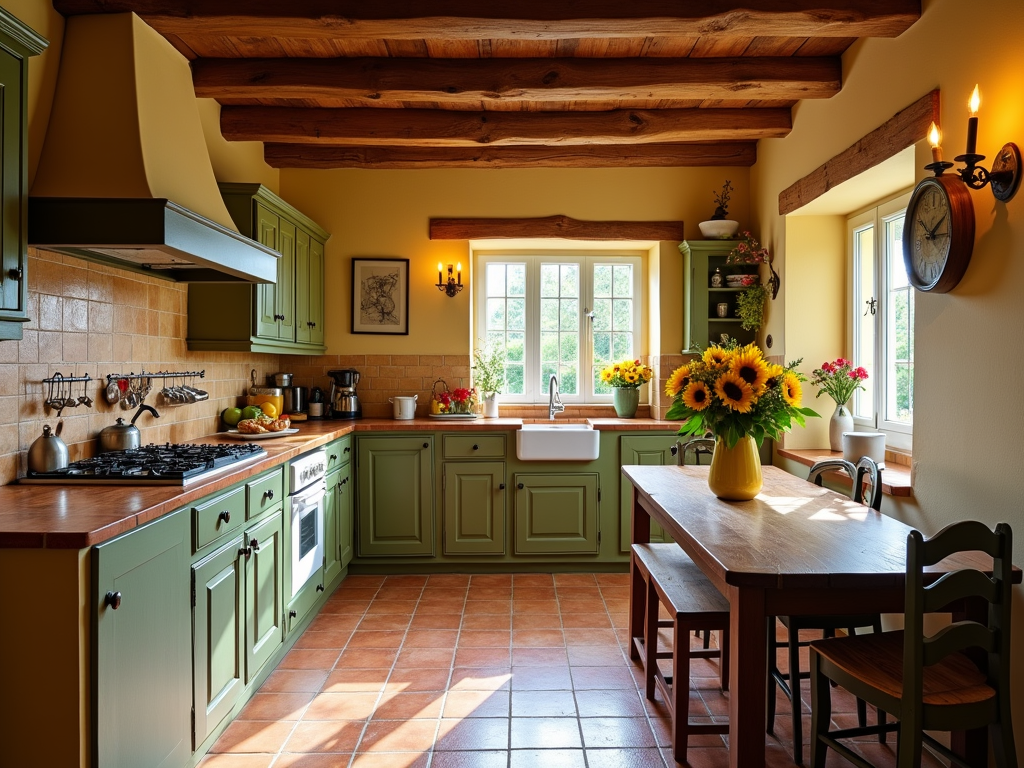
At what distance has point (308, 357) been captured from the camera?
16.0 ft

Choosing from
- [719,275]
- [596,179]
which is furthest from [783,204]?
[596,179]

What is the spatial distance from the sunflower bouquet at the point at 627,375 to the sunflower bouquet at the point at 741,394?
2.31m

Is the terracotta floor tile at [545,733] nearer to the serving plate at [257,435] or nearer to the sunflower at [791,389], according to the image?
the sunflower at [791,389]

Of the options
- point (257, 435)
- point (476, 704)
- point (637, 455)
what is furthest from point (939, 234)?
point (257, 435)

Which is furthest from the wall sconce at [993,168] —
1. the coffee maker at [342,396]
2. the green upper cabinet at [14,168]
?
the coffee maker at [342,396]

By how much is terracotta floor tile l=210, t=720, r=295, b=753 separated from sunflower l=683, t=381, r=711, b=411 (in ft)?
6.24

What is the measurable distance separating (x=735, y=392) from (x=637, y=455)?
6.95 ft

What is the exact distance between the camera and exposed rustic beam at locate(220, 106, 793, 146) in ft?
13.3

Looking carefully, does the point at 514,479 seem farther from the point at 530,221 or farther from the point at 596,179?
the point at 596,179

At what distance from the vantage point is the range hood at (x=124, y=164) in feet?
7.45

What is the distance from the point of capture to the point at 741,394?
2.37 m

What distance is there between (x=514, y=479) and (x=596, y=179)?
2.17 meters

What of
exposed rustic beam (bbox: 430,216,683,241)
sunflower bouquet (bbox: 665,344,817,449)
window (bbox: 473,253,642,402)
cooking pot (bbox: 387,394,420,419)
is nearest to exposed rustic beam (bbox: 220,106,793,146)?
exposed rustic beam (bbox: 430,216,683,241)

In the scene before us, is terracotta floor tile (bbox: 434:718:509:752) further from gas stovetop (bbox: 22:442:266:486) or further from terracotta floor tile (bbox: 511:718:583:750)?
gas stovetop (bbox: 22:442:266:486)
